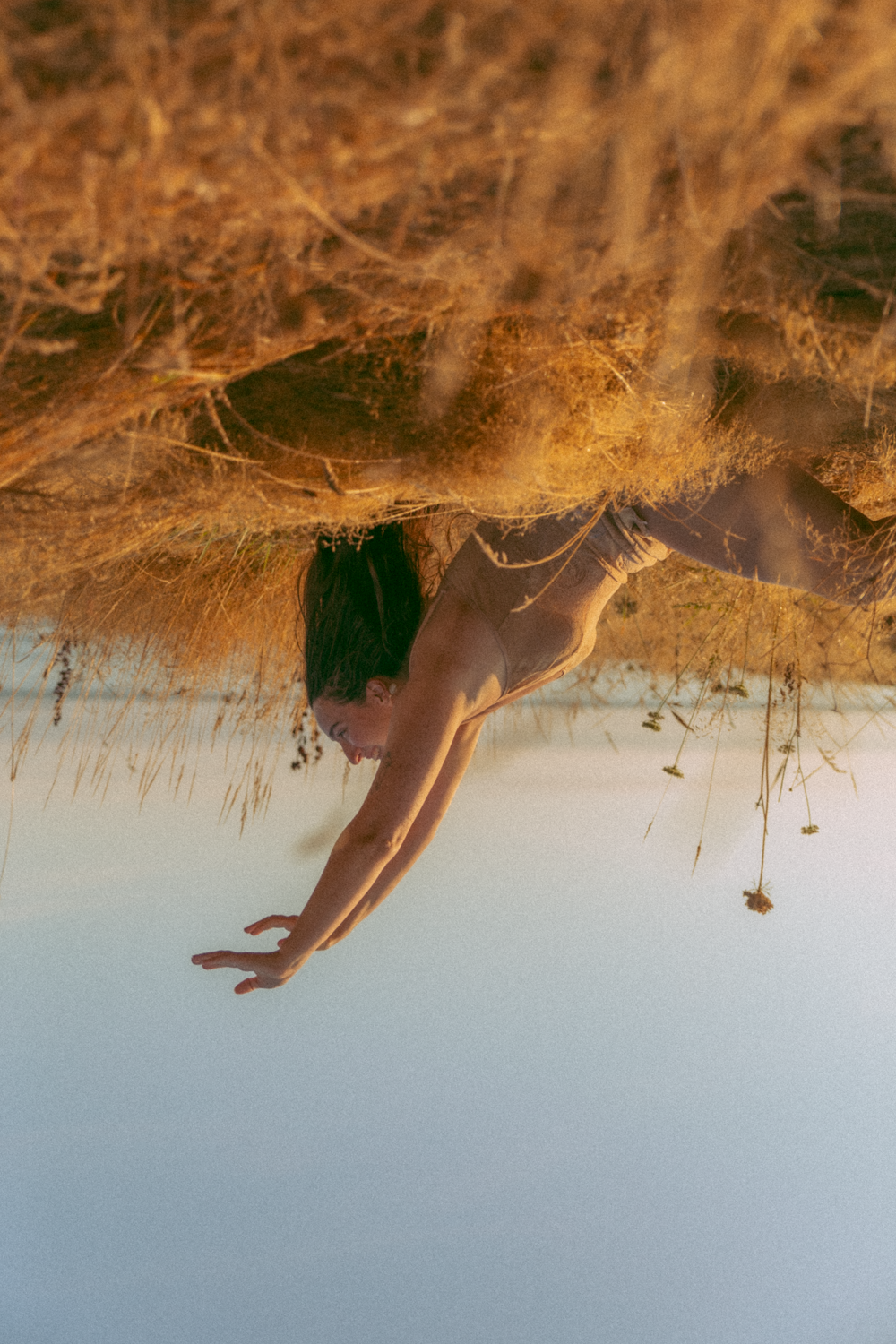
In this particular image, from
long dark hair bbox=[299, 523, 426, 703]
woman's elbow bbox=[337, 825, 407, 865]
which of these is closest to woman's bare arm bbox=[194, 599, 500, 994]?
woman's elbow bbox=[337, 825, 407, 865]

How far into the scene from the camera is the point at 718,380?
2.59 feet

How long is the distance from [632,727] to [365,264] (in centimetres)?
269

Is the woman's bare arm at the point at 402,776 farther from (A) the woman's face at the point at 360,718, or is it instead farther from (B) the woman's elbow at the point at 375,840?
(A) the woman's face at the point at 360,718

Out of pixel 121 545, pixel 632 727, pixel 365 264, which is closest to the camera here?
pixel 365 264

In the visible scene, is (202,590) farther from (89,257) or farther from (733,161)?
(733,161)

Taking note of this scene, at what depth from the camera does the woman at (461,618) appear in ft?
2.75

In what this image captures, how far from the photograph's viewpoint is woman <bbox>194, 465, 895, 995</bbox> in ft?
2.75

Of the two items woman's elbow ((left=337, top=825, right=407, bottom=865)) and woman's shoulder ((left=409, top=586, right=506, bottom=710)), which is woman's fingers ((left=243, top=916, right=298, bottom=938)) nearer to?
woman's elbow ((left=337, top=825, right=407, bottom=865))

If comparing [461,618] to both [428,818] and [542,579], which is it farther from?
[428,818]

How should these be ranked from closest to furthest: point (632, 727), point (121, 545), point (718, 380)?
point (718, 380), point (121, 545), point (632, 727)

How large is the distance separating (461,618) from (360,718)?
0.23 metres

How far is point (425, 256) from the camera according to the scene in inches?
20.1

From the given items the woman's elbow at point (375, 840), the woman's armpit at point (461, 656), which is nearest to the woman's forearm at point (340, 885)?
the woman's elbow at point (375, 840)

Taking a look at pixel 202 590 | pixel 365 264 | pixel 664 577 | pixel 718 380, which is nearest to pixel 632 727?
pixel 664 577
